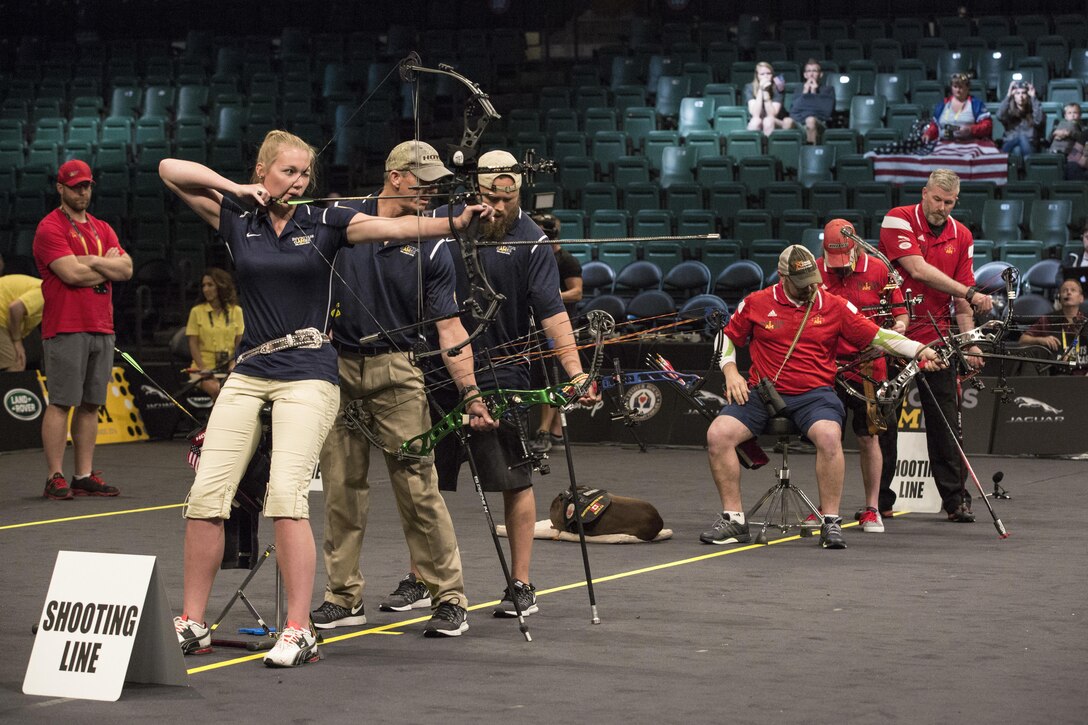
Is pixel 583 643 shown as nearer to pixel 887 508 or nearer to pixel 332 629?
pixel 332 629

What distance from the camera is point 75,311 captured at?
946cm

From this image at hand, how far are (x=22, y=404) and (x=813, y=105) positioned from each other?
352 inches

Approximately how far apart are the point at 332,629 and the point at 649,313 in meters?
9.33

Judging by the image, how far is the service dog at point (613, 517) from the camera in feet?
26.0

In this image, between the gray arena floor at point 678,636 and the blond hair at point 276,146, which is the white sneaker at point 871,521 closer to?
the gray arena floor at point 678,636

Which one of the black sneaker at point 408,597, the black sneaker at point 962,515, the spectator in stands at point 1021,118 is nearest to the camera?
the black sneaker at point 408,597

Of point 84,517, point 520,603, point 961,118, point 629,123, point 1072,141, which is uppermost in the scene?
point 629,123

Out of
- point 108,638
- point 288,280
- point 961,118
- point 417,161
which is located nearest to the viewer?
point 108,638

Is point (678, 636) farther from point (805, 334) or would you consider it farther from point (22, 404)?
point (22, 404)

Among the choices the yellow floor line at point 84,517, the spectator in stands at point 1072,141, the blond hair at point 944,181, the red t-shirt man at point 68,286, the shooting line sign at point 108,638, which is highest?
the spectator in stands at point 1072,141

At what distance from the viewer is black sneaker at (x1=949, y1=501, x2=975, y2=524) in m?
8.65

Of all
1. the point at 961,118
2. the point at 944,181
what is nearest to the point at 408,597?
the point at 944,181

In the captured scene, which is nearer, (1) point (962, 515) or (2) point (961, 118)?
(1) point (962, 515)

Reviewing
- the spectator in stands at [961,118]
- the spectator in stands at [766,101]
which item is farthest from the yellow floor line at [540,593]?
the spectator in stands at [766,101]
